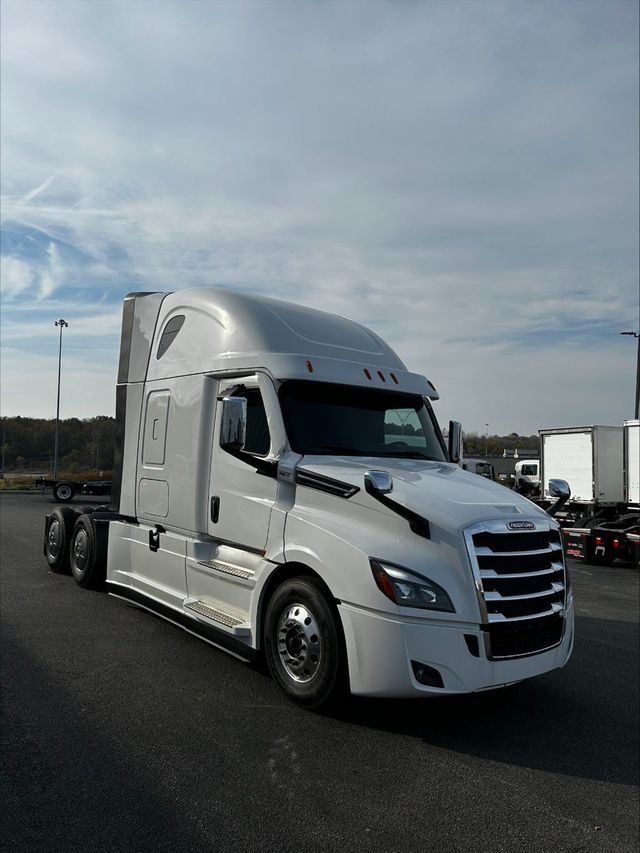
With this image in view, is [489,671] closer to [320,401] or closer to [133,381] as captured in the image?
[320,401]

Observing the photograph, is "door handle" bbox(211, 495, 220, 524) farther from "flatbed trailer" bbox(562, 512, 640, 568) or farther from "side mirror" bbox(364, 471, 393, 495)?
"flatbed trailer" bbox(562, 512, 640, 568)

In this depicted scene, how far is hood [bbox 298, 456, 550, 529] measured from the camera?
14.9 ft

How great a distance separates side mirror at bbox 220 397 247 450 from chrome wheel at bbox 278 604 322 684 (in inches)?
53.8

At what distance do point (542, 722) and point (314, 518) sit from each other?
2220mm

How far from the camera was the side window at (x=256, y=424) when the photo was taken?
5645 millimetres

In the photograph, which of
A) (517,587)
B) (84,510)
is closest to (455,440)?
(517,587)

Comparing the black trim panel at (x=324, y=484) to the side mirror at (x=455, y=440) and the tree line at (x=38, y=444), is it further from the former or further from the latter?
the tree line at (x=38, y=444)

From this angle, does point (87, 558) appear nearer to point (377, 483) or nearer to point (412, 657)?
point (377, 483)

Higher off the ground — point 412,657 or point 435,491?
point 435,491

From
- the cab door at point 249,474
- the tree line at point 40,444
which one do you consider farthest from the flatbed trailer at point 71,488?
the cab door at point 249,474

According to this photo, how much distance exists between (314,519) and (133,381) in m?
3.79

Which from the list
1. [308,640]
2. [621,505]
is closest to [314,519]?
[308,640]

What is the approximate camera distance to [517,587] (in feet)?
15.2

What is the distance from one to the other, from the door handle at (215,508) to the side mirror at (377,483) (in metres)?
1.87
